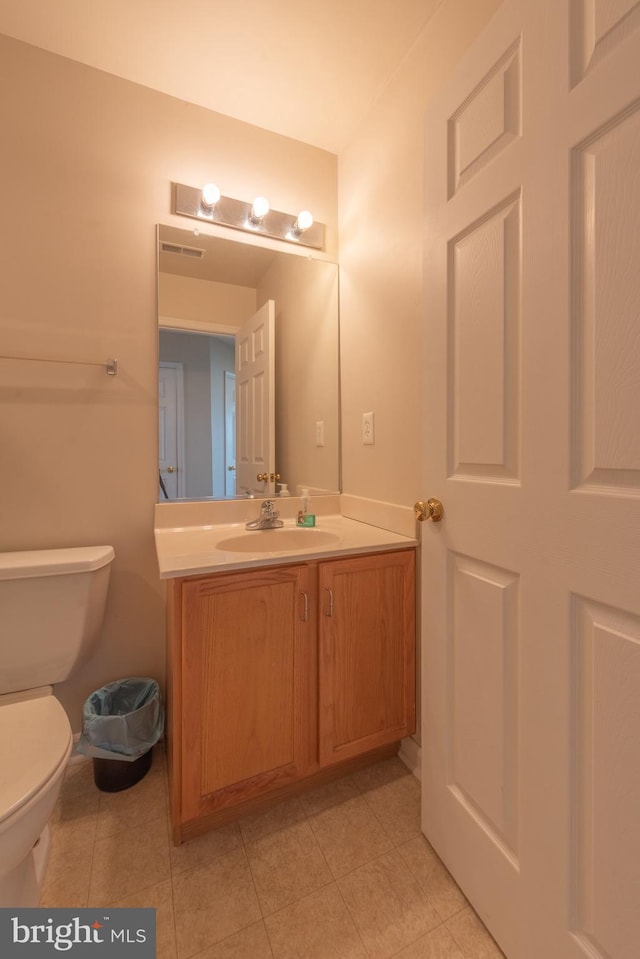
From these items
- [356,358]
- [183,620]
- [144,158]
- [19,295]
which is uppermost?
[144,158]

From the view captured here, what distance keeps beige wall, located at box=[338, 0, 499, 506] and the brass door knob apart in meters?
0.05

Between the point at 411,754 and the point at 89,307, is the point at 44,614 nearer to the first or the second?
the point at 89,307

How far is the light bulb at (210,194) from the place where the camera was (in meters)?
1.56

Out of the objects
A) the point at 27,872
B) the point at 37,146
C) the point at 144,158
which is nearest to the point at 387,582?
the point at 27,872

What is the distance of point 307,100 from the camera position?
1591mm

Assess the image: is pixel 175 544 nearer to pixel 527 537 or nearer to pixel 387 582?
pixel 387 582

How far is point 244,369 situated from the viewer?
1.72 m

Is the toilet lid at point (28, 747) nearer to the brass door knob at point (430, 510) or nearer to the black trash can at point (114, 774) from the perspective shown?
the black trash can at point (114, 774)

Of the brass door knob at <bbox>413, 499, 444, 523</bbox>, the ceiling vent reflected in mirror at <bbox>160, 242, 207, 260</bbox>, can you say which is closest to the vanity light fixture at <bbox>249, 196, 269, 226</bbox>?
the ceiling vent reflected in mirror at <bbox>160, 242, 207, 260</bbox>

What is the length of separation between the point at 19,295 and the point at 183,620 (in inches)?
48.1

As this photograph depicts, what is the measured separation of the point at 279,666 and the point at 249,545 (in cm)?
48

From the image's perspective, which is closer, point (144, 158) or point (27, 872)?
point (27, 872)

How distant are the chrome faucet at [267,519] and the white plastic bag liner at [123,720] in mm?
679

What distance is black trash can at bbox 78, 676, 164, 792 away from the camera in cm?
131
